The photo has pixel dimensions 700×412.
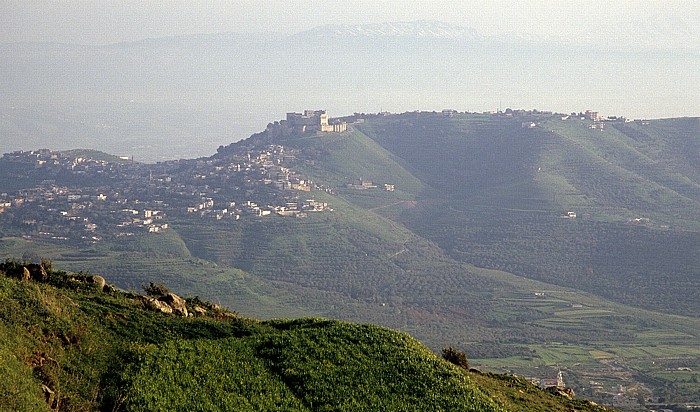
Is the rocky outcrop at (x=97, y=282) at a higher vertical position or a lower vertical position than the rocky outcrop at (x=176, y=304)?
higher

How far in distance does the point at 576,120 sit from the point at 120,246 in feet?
261

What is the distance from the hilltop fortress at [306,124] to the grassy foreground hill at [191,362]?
10319 centimetres

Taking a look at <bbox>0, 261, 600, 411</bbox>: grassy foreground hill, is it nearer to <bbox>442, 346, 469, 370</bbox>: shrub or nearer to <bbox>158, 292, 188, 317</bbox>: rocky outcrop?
<bbox>158, 292, 188, 317</bbox>: rocky outcrop

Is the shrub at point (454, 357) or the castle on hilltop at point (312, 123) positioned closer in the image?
the shrub at point (454, 357)

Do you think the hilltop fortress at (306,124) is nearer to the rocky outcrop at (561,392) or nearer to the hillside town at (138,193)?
the hillside town at (138,193)

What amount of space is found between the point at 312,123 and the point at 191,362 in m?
110

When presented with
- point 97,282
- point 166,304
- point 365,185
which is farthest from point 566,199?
point 97,282

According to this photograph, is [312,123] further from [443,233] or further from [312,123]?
[443,233]

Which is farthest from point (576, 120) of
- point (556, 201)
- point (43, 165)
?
point (43, 165)

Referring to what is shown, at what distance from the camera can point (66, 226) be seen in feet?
250

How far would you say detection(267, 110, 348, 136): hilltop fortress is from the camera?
120750 mm

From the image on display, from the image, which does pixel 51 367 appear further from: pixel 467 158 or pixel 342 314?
pixel 467 158

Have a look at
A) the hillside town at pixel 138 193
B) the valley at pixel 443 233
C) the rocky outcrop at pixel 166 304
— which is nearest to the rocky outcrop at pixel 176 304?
the rocky outcrop at pixel 166 304

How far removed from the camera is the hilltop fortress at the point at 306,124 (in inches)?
4754
